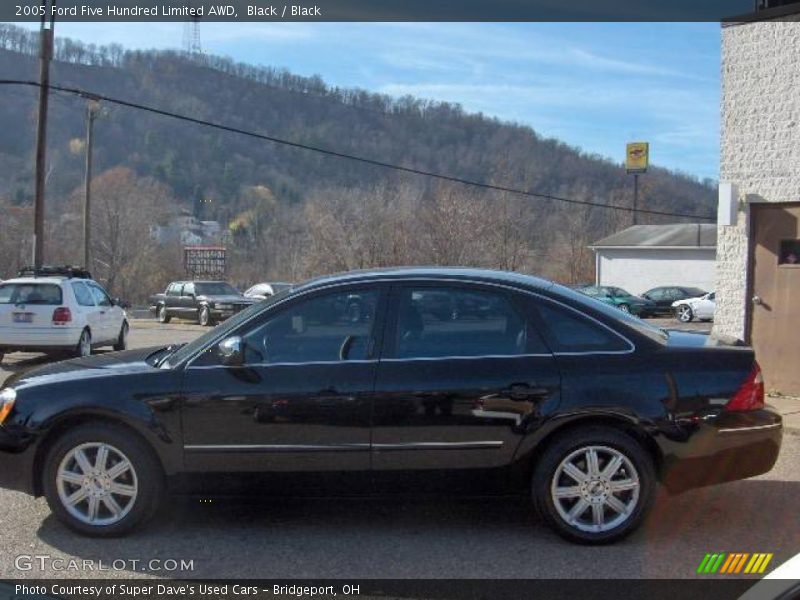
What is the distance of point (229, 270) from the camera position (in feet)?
227

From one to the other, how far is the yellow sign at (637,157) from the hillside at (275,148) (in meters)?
1.53

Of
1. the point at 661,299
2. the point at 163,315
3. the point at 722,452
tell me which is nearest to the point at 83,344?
the point at 722,452

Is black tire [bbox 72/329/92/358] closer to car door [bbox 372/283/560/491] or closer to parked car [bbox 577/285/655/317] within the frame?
car door [bbox 372/283/560/491]

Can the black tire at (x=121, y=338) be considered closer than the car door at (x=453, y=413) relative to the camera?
No

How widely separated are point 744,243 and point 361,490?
270 inches

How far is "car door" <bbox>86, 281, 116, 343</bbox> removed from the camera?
50.8ft

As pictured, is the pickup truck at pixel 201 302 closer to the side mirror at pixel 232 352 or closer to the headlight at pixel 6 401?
the headlight at pixel 6 401

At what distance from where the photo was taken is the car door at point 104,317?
50.8 ft

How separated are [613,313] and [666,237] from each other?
49103 millimetres

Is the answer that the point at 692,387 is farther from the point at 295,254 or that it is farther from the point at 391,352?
the point at 295,254

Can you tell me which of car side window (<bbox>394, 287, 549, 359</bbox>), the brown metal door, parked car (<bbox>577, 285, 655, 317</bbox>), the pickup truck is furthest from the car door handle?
parked car (<bbox>577, 285, 655, 317</bbox>)

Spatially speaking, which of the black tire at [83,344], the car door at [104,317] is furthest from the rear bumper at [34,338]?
the car door at [104,317]

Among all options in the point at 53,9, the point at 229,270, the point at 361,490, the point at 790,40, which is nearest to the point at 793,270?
the point at 790,40

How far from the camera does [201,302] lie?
29078mm
